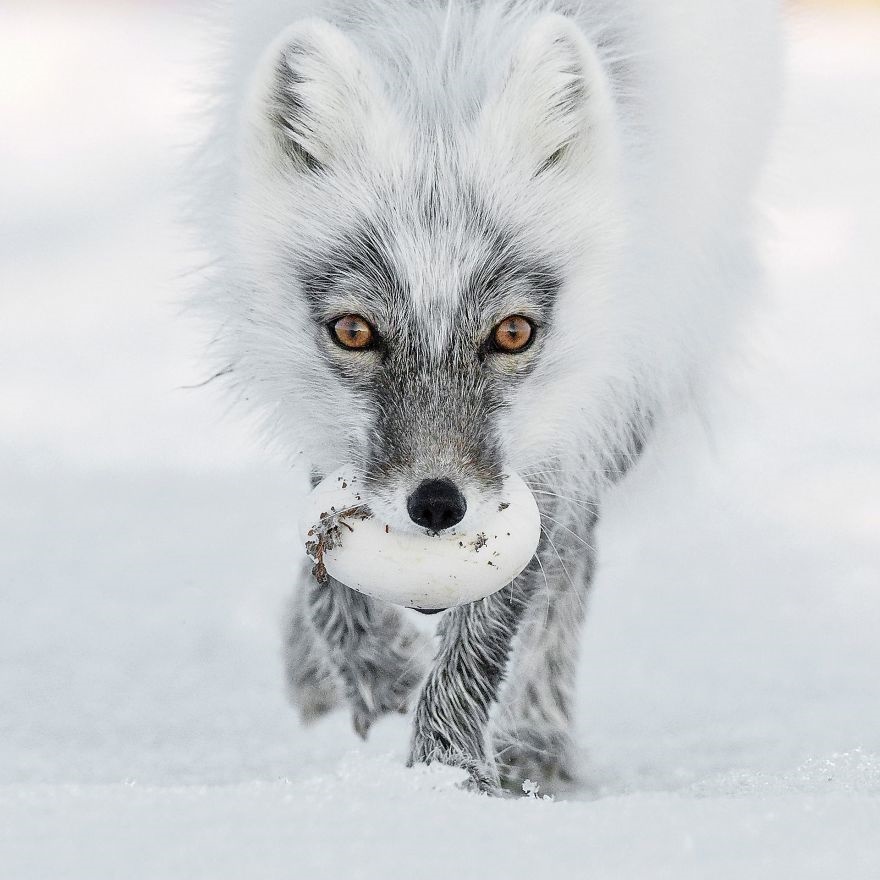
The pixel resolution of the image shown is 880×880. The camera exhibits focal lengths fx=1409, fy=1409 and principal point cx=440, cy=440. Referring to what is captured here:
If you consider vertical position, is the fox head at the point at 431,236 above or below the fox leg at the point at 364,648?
above

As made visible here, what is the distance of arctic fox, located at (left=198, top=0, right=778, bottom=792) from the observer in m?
3.32

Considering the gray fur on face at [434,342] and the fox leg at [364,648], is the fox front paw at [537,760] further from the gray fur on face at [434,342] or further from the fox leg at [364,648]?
the gray fur on face at [434,342]

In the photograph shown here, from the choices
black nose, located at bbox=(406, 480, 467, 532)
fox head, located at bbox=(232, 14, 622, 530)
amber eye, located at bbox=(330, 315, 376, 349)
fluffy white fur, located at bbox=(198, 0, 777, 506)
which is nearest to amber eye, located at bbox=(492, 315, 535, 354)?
fox head, located at bbox=(232, 14, 622, 530)

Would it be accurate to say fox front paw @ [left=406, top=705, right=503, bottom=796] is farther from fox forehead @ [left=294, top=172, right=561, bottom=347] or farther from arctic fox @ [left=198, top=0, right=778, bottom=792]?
fox forehead @ [left=294, top=172, right=561, bottom=347]

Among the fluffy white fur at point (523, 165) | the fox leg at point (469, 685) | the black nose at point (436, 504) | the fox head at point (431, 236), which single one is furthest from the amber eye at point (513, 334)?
the fox leg at point (469, 685)

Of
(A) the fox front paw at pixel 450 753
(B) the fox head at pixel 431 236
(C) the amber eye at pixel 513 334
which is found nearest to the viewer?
(B) the fox head at pixel 431 236

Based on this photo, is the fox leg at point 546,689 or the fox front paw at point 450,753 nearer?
the fox front paw at point 450,753

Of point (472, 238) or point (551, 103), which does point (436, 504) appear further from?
point (551, 103)

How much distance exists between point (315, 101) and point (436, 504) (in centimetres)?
102

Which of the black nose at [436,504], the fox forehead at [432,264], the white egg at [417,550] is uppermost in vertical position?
the fox forehead at [432,264]

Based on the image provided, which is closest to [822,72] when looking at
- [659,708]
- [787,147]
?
[787,147]

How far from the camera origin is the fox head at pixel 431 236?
3301 mm

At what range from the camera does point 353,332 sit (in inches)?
135

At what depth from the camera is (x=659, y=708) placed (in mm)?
4676
